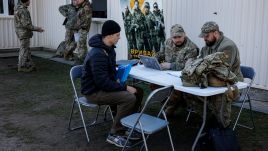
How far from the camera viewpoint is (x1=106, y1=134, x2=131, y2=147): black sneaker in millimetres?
4555

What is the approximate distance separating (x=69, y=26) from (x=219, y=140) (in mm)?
6825

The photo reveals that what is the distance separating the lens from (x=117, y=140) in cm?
461

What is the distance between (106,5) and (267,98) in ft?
17.0

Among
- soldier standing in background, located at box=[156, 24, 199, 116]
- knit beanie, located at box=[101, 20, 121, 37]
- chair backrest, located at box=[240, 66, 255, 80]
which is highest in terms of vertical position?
knit beanie, located at box=[101, 20, 121, 37]

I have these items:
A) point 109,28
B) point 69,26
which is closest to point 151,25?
point 69,26

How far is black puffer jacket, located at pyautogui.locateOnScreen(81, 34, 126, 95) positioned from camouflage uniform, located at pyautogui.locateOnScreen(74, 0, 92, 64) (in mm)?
4986

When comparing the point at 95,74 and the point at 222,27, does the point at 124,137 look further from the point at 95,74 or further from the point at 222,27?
the point at 222,27

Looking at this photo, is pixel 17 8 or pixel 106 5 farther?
pixel 106 5

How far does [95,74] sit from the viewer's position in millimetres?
4387

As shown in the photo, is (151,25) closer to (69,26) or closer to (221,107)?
(69,26)

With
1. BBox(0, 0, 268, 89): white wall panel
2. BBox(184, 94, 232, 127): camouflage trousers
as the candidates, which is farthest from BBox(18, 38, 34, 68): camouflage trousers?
BBox(184, 94, 232, 127): camouflage trousers

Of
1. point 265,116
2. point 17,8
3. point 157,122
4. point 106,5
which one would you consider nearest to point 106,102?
point 157,122

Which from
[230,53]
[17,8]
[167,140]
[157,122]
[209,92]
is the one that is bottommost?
[167,140]

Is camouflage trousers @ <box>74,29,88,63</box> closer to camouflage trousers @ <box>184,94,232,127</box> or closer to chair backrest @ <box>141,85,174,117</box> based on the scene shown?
camouflage trousers @ <box>184,94,232,127</box>
